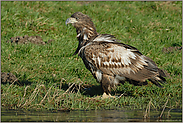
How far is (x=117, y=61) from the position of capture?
718 cm

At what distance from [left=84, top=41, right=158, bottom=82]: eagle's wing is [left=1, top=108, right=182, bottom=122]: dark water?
1543 mm

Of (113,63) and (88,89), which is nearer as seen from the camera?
(113,63)

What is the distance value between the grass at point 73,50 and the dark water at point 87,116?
0.35m

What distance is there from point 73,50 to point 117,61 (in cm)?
347

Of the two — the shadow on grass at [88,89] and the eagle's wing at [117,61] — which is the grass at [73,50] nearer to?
the shadow on grass at [88,89]

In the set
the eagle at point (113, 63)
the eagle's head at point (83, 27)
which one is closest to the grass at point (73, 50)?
the eagle at point (113, 63)

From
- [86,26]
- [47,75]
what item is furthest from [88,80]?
[86,26]

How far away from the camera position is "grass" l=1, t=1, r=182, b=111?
637cm

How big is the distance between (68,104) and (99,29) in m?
6.65

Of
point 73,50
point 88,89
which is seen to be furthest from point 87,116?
point 73,50

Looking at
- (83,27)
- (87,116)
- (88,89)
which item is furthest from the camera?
(88,89)

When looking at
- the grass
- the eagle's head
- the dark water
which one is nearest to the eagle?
the eagle's head

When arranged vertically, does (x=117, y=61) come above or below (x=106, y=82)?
above

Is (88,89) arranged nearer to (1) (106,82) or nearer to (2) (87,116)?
(1) (106,82)
